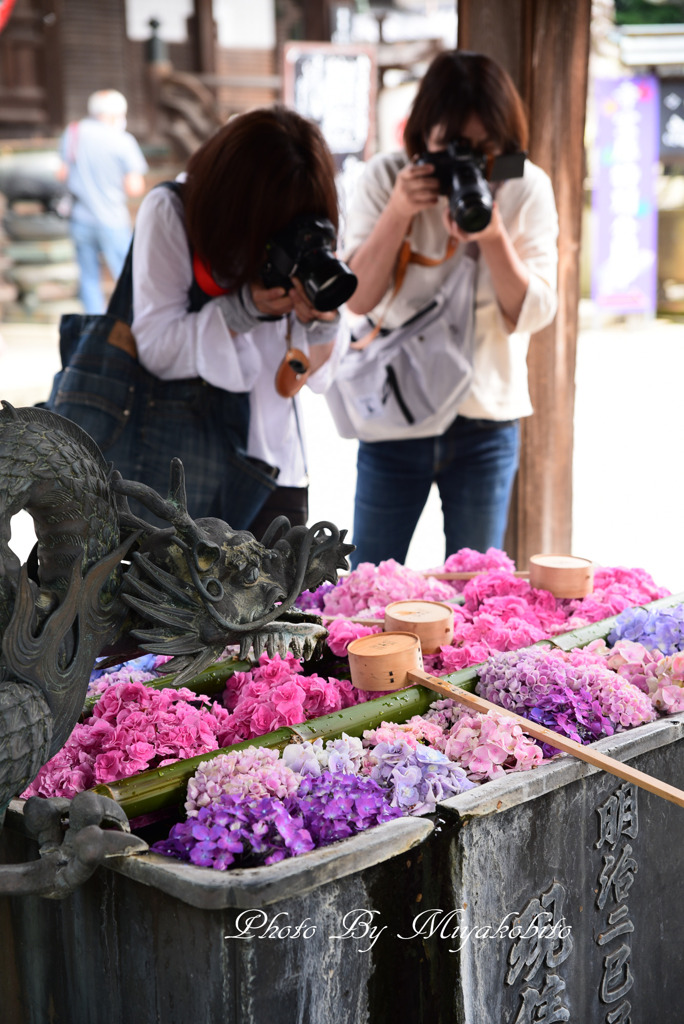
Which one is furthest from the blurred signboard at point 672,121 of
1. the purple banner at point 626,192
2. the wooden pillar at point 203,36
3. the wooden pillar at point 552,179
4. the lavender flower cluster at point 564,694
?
the lavender flower cluster at point 564,694

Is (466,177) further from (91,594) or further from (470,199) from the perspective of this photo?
(91,594)

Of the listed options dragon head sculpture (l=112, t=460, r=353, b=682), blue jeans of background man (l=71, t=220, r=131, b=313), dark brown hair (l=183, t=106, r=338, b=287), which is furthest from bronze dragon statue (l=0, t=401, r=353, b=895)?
blue jeans of background man (l=71, t=220, r=131, b=313)

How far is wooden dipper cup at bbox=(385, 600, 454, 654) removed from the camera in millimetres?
1916

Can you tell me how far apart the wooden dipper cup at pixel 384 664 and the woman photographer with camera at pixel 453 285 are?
1128 millimetres

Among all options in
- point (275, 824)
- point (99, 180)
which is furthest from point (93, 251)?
A: point (275, 824)

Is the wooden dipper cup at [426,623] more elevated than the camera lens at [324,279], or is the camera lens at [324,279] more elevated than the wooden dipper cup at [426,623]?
the camera lens at [324,279]

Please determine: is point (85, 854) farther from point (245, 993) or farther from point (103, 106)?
point (103, 106)

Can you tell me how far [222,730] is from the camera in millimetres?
1646

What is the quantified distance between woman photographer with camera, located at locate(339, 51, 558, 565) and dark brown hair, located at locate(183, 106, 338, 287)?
1.35ft

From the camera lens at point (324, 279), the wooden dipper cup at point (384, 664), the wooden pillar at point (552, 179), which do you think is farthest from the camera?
the wooden pillar at point (552, 179)

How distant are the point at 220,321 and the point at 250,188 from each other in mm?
317

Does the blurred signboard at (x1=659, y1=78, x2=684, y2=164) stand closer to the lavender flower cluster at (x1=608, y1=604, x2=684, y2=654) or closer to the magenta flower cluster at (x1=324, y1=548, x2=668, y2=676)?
the magenta flower cluster at (x1=324, y1=548, x2=668, y2=676)

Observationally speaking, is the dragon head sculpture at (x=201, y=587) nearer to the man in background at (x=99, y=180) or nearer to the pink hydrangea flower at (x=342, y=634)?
the pink hydrangea flower at (x=342, y=634)

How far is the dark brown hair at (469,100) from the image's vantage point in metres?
2.56
